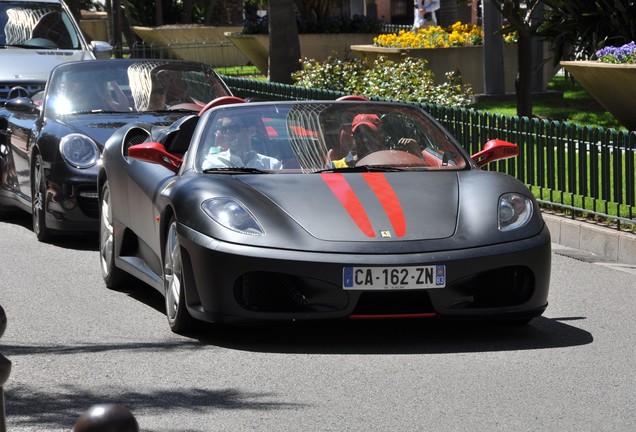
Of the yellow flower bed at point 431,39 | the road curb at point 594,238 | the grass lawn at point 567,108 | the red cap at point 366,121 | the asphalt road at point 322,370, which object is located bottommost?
the grass lawn at point 567,108

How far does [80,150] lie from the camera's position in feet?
37.7

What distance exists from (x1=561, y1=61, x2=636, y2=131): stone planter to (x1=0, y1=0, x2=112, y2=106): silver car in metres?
6.27

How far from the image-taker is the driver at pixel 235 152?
8.02m

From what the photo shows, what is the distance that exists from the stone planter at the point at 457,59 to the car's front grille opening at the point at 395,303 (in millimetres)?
18167

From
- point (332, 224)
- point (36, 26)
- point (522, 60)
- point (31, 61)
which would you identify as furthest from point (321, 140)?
point (522, 60)

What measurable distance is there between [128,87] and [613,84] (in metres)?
7.69

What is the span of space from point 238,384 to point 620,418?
5.73 ft

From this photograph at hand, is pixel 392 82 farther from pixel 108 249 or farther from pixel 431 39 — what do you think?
pixel 108 249

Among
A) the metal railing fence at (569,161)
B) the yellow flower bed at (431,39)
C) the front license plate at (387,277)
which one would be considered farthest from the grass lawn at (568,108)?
the front license plate at (387,277)

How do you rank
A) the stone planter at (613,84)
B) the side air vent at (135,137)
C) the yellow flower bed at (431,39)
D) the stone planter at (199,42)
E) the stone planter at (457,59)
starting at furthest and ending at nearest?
the stone planter at (199,42), the yellow flower bed at (431,39), the stone planter at (457,59), the stone planter at (613,84), the side air vent at (135,137)

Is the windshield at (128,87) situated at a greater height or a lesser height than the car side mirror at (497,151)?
greater

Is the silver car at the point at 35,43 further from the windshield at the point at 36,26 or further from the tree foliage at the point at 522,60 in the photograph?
the tree foliage at the point at 522,60

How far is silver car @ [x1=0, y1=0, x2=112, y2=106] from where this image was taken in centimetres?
1703

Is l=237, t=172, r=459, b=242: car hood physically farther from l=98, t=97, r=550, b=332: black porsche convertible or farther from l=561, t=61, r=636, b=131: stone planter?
l=561, t=61, r=636, b=131: stone planter
